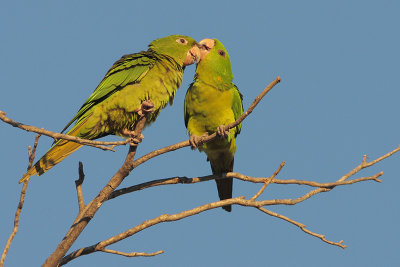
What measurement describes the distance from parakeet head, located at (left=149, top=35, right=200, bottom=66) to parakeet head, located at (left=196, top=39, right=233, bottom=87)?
0.42 feet

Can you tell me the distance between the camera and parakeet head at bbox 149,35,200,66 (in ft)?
17.5

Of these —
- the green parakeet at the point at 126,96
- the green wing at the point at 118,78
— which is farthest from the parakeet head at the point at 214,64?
the green wing at the point at 118,78

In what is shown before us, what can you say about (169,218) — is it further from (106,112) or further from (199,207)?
(106,112)

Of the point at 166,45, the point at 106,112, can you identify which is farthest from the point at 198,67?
the point at 106,112

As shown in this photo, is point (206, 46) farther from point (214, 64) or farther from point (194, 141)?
point (194, 141)

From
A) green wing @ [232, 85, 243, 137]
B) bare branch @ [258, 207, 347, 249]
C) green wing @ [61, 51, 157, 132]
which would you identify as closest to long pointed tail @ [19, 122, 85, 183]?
green wing @ [61, 51, 157, 132]

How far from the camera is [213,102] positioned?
197 inches

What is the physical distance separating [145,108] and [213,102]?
32.0 inches

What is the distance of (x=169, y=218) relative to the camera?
148 inches

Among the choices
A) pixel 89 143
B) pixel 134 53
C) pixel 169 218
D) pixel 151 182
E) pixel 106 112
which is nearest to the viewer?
pixel 89 143

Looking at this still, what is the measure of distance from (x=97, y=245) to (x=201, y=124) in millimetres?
1940

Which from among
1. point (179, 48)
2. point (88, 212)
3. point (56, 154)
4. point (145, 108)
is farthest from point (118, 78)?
point (88, 212)

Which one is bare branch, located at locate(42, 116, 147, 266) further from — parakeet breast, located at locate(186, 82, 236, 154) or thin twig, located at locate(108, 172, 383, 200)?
parakeet breast, located at locate(186, 82, 236, 154)

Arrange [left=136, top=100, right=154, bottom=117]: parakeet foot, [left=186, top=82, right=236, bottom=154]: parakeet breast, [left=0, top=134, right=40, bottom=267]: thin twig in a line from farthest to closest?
[left=186, top=82, right=236, bottom=154]: parakeet breast → [left=136, top=100, right=154, bottom=117]: parakeet foot → [left=0, top=134, right=40, bottom=267]: thin twig
